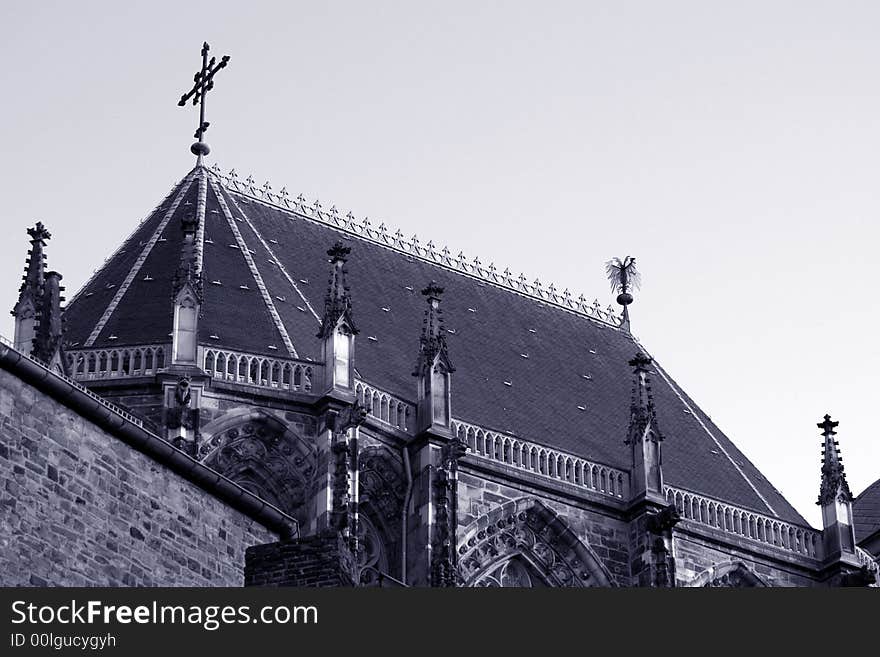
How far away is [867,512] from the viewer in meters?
48.3

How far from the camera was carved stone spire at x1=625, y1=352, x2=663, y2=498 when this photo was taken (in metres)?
40.3

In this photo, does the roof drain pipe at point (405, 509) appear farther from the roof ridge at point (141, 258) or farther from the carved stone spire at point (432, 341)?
the roof ridge at point (141, 258)

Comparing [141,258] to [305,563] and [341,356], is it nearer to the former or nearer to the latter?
[341,356]

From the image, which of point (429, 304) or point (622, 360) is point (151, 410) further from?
point (622, 360)

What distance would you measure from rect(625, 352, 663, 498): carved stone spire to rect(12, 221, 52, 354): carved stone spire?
1079cm

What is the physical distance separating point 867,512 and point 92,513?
98.8ft

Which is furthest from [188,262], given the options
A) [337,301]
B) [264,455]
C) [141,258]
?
[264,455]

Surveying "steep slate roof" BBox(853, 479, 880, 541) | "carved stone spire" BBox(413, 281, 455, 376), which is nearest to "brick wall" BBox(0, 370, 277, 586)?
"carved stone spire" BBox(413, 281, 455, 376)

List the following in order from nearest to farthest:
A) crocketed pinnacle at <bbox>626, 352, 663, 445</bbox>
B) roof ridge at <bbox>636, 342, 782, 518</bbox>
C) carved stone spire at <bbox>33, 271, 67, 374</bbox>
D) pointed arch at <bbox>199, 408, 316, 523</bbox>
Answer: carved stone spire at <bbox>33, 271, 67, 374</bbox>
pointed arch at <bbox>199, 408, 316, 523</bbox>
crocketed pinnacle at <bbox>626, 352, 663, 445</bbox>
roof ridge at <bbox>636, 342, 782, 518</bbox>

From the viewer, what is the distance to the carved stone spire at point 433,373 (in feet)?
124

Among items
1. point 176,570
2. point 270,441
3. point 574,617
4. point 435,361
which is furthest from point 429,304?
point 574,617

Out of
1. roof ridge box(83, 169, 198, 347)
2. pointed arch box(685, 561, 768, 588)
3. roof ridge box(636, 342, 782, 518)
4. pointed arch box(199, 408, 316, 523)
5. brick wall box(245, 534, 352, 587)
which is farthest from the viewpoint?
roof ridge box(636, 342, 782, 518)

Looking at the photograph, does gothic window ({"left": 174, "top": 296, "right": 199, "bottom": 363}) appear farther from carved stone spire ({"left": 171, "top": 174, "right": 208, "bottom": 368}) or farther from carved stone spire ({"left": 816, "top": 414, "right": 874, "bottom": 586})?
carved stone spire ({"left": 816, "top": 414, "right": 874, "bottom": 586})

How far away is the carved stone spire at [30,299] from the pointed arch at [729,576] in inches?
484
